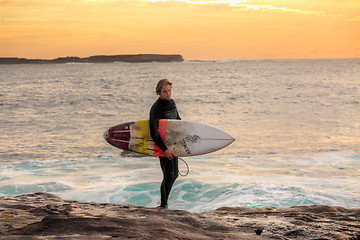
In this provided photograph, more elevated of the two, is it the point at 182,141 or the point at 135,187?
the point at 182,141

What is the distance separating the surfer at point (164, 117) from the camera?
4609 millimetres

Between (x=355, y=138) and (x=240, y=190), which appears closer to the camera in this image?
(x=240, y=190)

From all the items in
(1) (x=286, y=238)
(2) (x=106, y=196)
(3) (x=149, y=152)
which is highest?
(3) (x=149, y=152)

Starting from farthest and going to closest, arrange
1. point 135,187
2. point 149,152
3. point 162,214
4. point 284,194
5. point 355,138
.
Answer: point 355,138 < point 135,187 < point 284,194 < point 149,152 < point 162,214

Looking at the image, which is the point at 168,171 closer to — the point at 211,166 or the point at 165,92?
the point at 165,92

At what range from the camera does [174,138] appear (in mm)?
5215

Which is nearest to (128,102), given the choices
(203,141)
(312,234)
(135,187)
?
(135,187)

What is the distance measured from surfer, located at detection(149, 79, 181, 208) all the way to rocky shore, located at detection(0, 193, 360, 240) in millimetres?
688

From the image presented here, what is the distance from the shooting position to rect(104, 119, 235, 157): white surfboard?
16.9 ft

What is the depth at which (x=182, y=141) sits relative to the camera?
17.4 ft

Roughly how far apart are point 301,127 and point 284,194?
33.4 ft

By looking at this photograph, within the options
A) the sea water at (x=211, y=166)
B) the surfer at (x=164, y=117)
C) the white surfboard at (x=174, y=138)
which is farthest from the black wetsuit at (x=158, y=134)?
the sea water at (x=211, y=166)

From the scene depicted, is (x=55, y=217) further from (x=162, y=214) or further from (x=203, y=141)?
(x=203, y=141)

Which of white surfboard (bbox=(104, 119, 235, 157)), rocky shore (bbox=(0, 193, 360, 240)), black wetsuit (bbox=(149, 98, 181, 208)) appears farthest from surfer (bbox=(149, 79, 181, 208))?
rocky shore (bbox=(0, 193, 360, 240))
